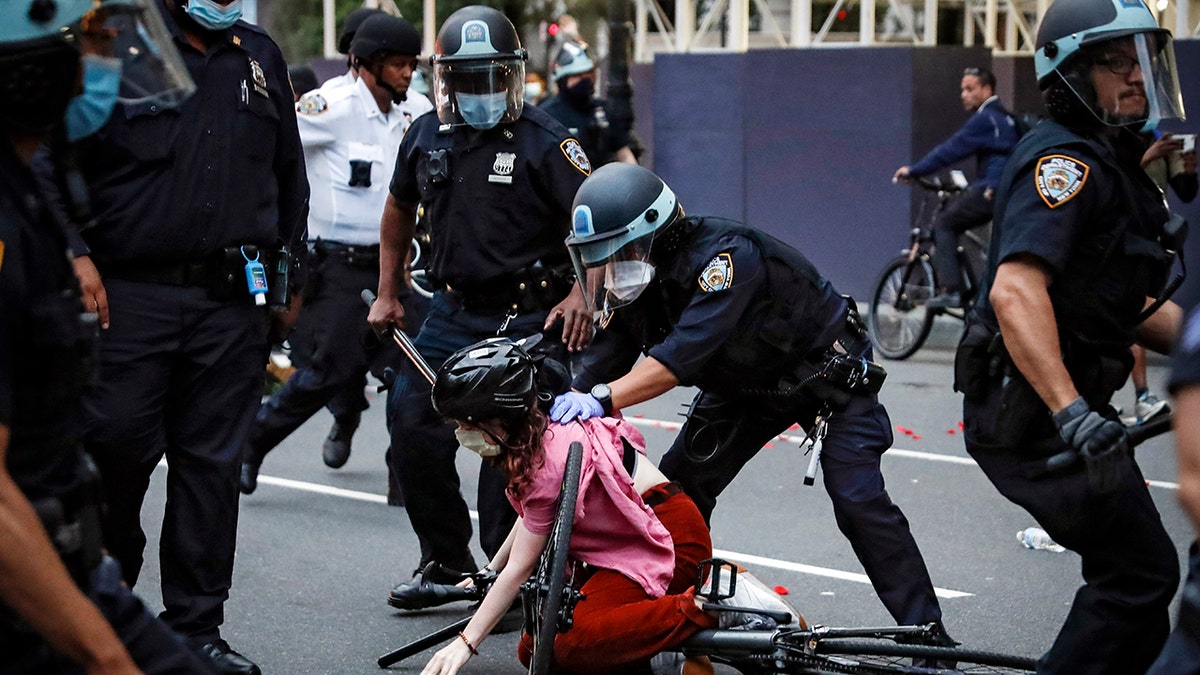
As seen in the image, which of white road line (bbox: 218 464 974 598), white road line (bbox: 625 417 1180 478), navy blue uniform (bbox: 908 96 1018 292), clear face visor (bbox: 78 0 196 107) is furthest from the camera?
navy blue uniform (bbox: 908 96 1018 292)

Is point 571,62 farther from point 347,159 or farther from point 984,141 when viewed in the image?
point 347,159

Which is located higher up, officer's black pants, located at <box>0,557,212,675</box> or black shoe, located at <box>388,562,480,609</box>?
officer's black pants, located at <box>0,557,212,675</box>

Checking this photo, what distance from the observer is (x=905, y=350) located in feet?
38.2

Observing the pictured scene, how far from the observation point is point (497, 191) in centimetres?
553

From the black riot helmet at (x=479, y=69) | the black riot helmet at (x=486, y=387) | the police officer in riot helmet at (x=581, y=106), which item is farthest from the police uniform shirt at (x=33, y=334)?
the police officer in riot helmet at (x=581, y=106)

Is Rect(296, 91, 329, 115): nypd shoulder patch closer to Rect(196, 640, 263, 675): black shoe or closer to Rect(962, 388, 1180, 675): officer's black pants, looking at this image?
Rect(196, 640, 263, 675): black shoe

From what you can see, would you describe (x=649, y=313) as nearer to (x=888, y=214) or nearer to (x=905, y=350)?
(x=905, y=350)

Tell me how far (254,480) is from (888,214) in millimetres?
7877

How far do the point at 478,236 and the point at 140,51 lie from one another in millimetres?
2340

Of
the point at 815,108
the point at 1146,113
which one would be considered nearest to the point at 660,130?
the point at 815,108

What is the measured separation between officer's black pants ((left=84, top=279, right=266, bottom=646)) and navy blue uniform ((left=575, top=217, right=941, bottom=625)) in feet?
3.94

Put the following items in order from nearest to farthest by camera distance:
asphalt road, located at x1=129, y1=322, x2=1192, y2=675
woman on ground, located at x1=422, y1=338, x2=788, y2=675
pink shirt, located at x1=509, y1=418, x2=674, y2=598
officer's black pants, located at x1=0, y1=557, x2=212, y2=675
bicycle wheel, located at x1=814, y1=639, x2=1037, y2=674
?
officer's black pants, located at x1=0, y1=557, x2=212, y2=675, bicycle wheel, located at x1=814, y1=639, x2=1037, y2=674, woman on ground, located at x1=422, y1=338, x2=788, y2=675, pink shirt, located at x1=509, y1=418, x2=674, y2=598, asphalt road, located at x1=129, y1=322, x2=1192, y2=675

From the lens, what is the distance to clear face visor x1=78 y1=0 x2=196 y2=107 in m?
3.15

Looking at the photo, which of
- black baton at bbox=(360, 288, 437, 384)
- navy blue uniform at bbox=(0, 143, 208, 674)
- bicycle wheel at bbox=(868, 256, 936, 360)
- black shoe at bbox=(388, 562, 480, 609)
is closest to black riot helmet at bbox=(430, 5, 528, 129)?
black baton at bbox=(360, 288, 437, 384)
